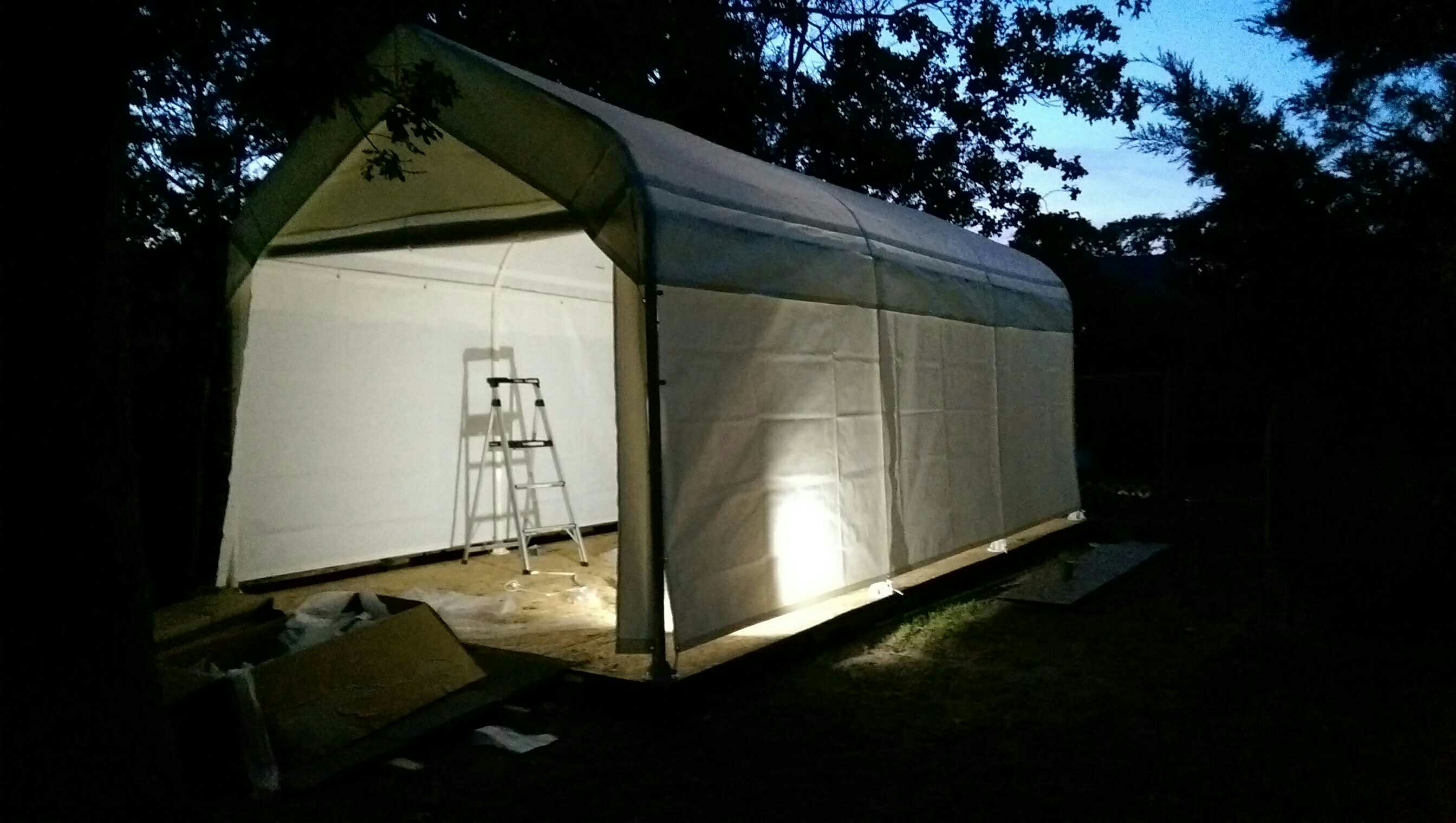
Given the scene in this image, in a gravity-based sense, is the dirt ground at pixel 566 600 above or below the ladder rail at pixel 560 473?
below

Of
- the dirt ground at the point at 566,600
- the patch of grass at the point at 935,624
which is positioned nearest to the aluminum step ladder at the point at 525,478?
the dirt ground at the point at 566,600

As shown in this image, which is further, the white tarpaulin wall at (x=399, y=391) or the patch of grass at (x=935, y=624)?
the white tarpaulin wall at (x=399, y=391)

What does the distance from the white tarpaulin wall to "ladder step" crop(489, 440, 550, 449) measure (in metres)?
0.24

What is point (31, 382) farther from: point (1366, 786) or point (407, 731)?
point (1366, 786)

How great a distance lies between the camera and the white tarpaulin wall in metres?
6.44

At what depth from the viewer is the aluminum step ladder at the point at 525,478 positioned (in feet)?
24.5

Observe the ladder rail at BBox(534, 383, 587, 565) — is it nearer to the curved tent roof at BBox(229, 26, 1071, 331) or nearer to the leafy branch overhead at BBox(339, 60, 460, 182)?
the curved tent roof at BBox(229, 26, 1071, 331)

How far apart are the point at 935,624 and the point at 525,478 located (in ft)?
12.8

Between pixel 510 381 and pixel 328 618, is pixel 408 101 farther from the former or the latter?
pixel 510 381

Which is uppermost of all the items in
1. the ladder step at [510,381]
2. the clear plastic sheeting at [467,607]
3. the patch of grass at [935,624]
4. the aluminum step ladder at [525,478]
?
the ladder step at [510,381]

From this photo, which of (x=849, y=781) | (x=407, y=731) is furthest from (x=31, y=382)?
(x=849, y=781)

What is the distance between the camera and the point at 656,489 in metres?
Answer: 4.11

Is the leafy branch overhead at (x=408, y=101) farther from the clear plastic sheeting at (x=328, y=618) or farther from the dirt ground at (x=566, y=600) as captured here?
the dirt ground at (x=566, y=600)

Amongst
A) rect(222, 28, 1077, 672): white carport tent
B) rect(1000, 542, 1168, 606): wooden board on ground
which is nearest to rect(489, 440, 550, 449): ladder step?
rect(222, 28, 1077, 672): white carport tent
